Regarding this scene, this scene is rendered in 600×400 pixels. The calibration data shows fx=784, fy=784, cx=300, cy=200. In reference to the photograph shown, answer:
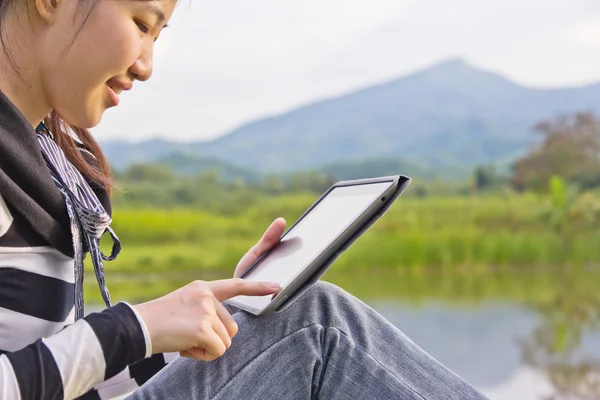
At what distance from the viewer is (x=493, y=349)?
317cm

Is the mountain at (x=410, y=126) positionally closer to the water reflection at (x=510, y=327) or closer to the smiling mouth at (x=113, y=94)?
the water reflection at (x=510, y=327)

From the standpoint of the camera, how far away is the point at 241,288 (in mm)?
703

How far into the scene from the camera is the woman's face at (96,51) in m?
0.70

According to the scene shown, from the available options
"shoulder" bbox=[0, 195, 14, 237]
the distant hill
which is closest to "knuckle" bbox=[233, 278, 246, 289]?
"shoulder" bbox=[0, 195, 14, 237]

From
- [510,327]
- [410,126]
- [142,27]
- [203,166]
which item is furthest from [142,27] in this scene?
[410,126]

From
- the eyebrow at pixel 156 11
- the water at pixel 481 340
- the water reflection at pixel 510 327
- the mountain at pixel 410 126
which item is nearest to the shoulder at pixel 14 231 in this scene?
the eyebrow at pixel 156 11

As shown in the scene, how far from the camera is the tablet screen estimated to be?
713 mm

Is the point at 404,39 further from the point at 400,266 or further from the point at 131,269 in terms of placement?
the point at 131,269

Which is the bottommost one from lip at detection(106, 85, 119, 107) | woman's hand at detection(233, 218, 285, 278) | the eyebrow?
woman's hand at detection(233, 218, 285, 278)

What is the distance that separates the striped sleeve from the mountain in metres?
4.93

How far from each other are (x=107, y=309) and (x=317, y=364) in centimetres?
25

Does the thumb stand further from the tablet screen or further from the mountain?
the mountain

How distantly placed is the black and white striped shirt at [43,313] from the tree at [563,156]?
4.46 m

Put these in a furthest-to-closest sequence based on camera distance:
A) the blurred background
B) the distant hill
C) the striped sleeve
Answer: the distant hill, the blurred background, the striped sleeve
